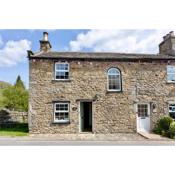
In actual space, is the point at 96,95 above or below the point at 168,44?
below

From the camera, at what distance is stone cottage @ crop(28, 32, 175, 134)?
15430 mm

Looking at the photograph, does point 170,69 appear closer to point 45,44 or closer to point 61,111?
point 61,111

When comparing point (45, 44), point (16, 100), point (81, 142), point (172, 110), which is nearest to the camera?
point (81, 142)

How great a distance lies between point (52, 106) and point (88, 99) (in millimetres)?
2556

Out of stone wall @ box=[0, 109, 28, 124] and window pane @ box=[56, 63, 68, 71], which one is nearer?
window pane @ box=[56, 63, 68, 71]

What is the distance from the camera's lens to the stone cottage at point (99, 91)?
1543 cm

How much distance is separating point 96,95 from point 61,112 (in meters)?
2.73

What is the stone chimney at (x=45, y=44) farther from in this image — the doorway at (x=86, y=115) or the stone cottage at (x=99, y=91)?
the doorway at (x=86, y=115)

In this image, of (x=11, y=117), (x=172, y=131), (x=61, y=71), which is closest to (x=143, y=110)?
(x=172, y=131)

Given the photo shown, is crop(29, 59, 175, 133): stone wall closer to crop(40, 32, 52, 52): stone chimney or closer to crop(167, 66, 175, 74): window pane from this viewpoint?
crop(40, 32, 52, 52): stone chimney

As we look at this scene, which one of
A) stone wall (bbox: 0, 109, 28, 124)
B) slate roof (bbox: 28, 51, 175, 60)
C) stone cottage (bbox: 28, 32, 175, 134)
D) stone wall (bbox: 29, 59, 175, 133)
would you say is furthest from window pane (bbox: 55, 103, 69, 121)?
stone wall (bbox: 0, 109, 28, 124)

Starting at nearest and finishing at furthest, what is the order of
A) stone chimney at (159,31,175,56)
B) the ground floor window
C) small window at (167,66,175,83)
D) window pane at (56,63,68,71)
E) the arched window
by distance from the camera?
1. window pane at (56,63,68,71)
2. the arched window
3. the ground floor window
4. small window at (167,66,175,83)
5. stone chimney at (159,31,175,56)

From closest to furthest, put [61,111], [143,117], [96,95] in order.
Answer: [61,111] < [96,95] < [143,117]

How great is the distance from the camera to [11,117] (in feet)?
66.5
